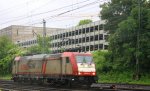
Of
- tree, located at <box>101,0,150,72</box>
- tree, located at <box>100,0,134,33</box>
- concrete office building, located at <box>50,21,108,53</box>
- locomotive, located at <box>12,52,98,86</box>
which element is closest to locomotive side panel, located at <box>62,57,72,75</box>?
locomotive, located at <box>12,52,98,86</box>

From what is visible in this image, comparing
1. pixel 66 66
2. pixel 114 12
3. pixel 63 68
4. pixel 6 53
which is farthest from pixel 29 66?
pixel 6 53

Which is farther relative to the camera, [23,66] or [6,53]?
[6,53]

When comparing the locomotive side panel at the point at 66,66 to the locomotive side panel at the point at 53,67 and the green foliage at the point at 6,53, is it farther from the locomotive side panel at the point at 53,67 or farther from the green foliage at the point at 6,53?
the green foliage at the point at 6,53

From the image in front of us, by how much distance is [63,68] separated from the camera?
A: 30781 millimetres

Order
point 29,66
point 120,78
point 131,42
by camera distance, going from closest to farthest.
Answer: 1. point 29,66
2. point 131,42
3. point 120,78

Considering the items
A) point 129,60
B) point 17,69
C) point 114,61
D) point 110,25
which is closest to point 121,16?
point 110,25

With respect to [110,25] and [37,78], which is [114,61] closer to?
[110,25]

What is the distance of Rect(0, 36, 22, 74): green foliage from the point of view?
67.4 m

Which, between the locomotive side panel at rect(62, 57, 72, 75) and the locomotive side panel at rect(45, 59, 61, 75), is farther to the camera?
the locomotive side panel at rect(45, 59, 61, 75)

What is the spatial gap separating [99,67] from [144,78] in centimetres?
913

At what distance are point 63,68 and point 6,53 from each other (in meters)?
46.0

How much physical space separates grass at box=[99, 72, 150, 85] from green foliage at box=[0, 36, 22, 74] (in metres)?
25.2

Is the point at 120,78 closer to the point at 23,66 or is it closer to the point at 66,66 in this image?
the point at 23,66

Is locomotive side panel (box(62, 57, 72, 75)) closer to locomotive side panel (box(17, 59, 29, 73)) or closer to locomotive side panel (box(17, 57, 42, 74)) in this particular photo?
locomotive side panel (box(17, 57, 42, 74))
